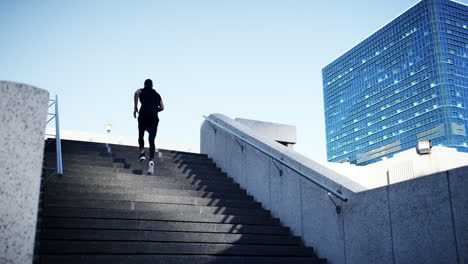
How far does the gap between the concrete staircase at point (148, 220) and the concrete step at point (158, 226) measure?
1cm

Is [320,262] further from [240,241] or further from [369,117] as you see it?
[369,117]

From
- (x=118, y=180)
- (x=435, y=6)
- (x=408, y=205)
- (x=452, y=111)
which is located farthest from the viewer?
(x=435, y=6)

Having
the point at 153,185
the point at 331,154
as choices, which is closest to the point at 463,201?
the point at 153,185

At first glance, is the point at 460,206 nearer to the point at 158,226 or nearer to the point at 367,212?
the point at 367,212

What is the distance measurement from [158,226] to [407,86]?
129804 millimetres

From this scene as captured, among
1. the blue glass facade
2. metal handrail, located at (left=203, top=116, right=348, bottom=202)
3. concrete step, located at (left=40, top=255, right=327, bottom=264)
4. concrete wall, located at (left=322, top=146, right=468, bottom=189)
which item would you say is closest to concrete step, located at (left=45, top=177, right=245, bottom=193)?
metal handrail, located at (left=203, top=116, right=348, bottom=202)

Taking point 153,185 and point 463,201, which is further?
point 153,185

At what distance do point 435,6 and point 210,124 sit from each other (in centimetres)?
13626

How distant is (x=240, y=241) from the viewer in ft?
19.0

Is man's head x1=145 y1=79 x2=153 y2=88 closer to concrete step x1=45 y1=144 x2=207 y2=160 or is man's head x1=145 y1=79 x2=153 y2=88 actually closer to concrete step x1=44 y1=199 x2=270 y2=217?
concrete step x1=45 y1=144 x2=207 y2=160

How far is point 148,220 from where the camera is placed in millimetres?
5816

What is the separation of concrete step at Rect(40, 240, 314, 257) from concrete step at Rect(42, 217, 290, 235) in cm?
42

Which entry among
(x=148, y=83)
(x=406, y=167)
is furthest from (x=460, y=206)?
(x=406, y=167)

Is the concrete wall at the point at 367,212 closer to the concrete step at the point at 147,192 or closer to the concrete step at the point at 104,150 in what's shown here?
the concrete step at the point at 147,192
